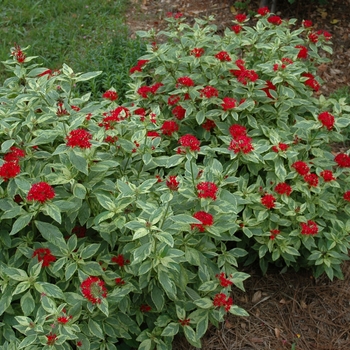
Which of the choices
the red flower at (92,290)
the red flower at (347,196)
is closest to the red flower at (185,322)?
the red flower at (92,290)

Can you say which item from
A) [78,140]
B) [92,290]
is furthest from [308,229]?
[78,140]

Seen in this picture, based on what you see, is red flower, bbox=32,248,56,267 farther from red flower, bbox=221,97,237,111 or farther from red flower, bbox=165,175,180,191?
red flower, bbox=221,97,237,111

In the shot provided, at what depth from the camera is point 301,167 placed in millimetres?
2555

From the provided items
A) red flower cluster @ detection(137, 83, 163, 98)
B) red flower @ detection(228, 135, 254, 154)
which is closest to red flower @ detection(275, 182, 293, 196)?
red flower @ detection(228, 135, 254, 154)

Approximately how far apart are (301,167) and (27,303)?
154 cm

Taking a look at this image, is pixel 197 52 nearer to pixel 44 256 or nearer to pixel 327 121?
pixel 327 121

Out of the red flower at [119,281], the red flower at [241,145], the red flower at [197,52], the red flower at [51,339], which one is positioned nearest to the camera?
the red flower at [51,339]

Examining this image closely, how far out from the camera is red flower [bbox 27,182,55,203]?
1.88 m

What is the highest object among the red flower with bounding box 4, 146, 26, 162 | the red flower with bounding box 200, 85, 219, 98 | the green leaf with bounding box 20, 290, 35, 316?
the red flower with bounding box 200, 85, 219, 98

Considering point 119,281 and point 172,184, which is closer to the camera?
point 172,184

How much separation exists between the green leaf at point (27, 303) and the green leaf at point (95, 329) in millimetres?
261

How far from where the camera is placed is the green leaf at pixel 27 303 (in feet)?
6.50

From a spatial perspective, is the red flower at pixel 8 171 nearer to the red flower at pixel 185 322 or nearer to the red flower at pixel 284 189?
the red flower at pixel 185 322

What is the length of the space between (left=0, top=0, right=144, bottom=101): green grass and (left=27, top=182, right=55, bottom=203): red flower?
210 cm
